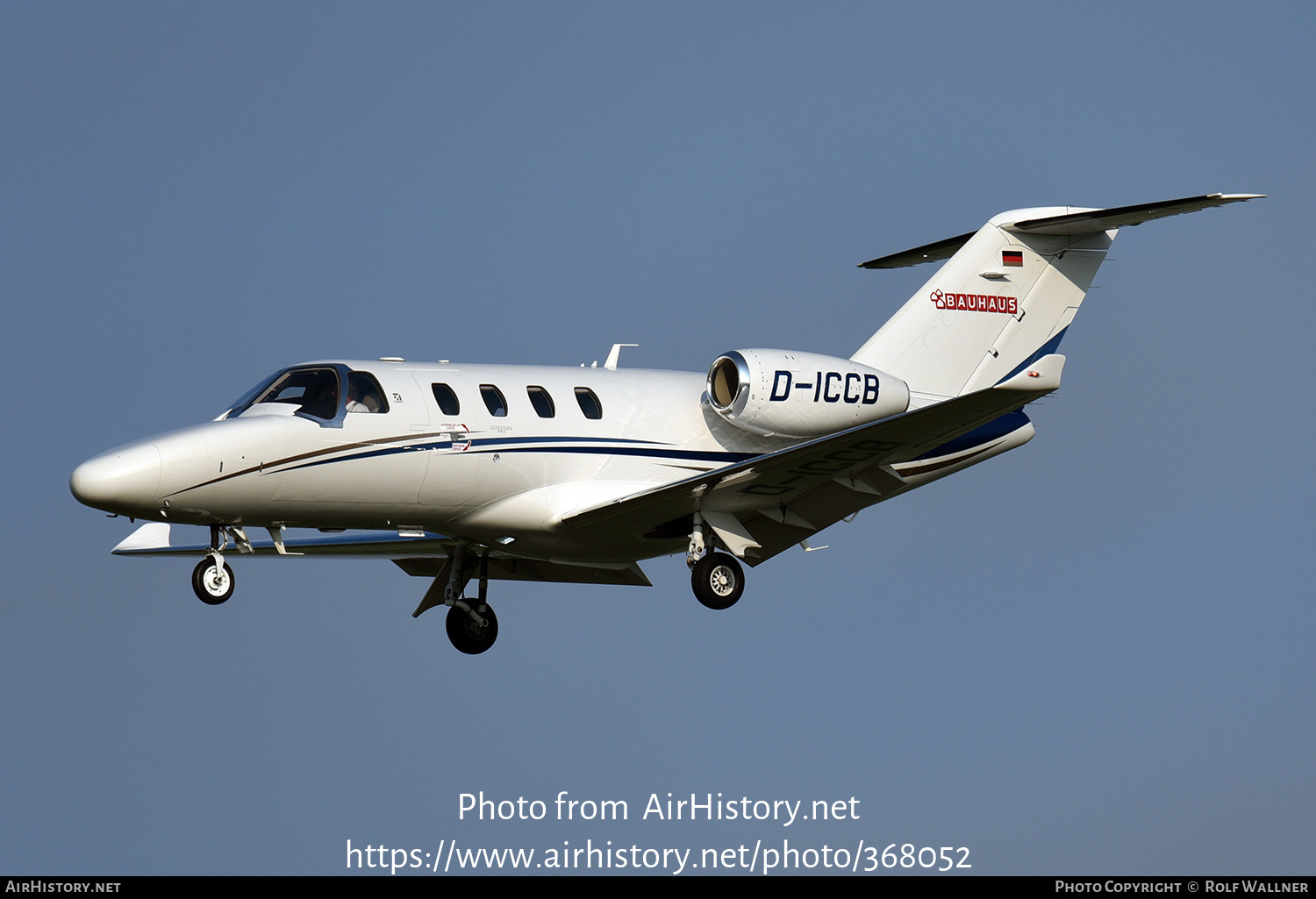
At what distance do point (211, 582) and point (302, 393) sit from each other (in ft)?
8.86

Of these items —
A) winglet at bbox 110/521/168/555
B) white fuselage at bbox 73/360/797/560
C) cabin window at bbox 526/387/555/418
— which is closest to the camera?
white fuselage at bbox 73/360/797/560

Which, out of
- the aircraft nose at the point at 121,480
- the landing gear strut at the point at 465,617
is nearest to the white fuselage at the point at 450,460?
the aircraft nose at the point at 121,480

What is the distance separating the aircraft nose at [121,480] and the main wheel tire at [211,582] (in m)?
0.99

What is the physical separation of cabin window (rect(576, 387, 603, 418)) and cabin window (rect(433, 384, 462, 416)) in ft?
5.94

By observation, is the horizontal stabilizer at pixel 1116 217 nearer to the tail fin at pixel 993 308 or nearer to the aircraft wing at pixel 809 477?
the tail fin at pixel 993 308

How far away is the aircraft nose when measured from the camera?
1958cm

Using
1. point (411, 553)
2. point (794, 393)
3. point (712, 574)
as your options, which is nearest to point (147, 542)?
point (411, 553)

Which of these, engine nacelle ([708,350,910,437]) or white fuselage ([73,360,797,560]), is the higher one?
engine nacelle ([708,350,910,437])

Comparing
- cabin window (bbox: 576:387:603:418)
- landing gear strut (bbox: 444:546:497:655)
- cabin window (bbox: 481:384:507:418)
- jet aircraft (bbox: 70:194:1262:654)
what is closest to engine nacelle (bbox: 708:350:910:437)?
jet aircraft (bbox: 70:194:1262:654)

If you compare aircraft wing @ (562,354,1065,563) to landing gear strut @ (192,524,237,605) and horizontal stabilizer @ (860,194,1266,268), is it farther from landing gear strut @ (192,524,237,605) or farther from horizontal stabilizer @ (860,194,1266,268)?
landing gear strut @ (192,524,237,605)

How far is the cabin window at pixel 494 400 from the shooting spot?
21828 mm

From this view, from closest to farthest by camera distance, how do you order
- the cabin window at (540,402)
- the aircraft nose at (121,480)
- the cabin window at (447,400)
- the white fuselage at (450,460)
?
the aircraft nose at (121,480)
the white fuselage at (450,460)
the cabin window at (447,400)
the cabin window at (540,402)

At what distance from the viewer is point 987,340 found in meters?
25.0

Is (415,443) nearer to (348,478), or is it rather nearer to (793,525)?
(348,478)
